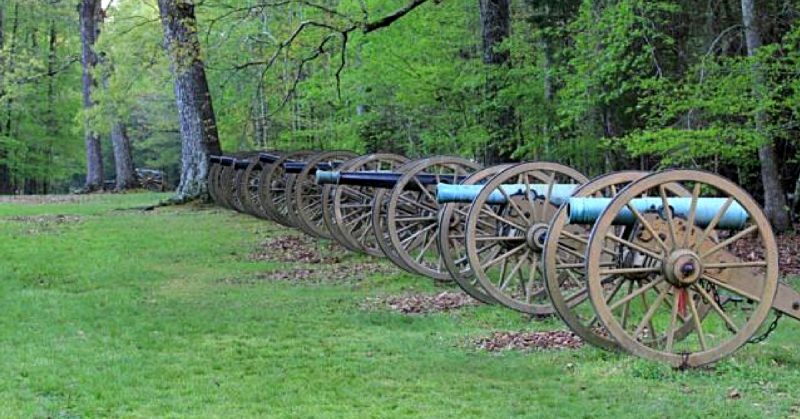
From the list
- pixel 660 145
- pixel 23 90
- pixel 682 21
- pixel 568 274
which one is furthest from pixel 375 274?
pixel 23 90

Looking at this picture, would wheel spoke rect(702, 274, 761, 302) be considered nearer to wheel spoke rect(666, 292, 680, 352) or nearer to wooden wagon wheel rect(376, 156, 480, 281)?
wheel spoke rect(666, 292, 680, 352)

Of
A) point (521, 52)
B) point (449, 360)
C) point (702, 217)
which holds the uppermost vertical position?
point (521, 52)

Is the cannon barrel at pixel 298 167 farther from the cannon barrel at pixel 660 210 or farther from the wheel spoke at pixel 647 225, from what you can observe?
the wheel spoke at pixel 647 225

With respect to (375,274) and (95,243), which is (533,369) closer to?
(375,274)

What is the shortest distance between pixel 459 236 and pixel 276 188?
318 inches

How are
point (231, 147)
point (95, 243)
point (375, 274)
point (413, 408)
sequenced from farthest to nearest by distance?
1. point (231, 147)
2. point (95, 243)
3. point (375, 274)
4. point (413, 408)

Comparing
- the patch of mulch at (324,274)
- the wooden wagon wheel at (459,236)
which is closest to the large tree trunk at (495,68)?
the patch of mulch at (324,274)

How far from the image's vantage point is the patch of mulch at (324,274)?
10.6 metres

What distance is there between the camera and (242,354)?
6.62 meters

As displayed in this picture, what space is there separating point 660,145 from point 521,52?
7.18 meters

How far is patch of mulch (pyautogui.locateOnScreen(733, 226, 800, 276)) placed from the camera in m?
11.6

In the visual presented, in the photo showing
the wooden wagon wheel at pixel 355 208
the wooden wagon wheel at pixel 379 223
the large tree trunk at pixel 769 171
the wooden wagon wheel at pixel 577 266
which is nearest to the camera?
the wooden wagon wheel at pixel 577 266

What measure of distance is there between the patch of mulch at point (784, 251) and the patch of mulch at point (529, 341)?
4.73 metres

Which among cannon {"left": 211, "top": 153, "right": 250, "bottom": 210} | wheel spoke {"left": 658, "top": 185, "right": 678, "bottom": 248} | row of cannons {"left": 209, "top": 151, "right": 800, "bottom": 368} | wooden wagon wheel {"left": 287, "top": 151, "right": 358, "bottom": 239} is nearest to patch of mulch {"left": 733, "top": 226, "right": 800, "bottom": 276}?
row of cannons {"left": 209, "top": 151, "right": 800, "bottom": 368}
